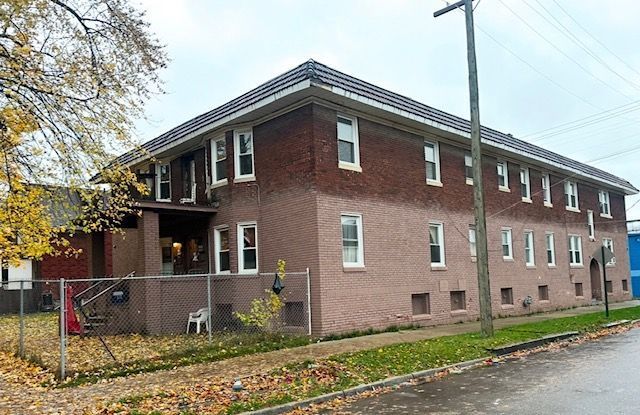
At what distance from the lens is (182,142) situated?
731 inches

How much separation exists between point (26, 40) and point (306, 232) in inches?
318

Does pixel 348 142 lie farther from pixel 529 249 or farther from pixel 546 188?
pixel 546 188

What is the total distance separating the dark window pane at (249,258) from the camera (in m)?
16.9

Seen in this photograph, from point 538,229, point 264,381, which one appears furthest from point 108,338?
point 538,229

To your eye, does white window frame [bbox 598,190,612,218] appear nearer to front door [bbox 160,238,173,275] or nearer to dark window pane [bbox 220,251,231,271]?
dark window pane [bbox 220,251,231,271]

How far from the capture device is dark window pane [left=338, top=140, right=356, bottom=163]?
53.2 ft

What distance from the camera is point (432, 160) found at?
19.8m

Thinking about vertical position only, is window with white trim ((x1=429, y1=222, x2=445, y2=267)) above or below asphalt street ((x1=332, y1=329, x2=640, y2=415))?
Answer: above

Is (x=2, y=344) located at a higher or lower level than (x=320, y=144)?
lower

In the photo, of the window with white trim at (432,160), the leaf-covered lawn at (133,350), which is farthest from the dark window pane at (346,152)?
the leaf-covered lawn at (133,350)

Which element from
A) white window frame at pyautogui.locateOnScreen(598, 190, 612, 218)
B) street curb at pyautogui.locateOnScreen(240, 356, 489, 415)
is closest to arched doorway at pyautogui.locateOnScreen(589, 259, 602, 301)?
white window frame at pyautogui.locateOnScreen(598, 190, 612, 218)

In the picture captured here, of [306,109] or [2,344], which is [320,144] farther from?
[2,344]

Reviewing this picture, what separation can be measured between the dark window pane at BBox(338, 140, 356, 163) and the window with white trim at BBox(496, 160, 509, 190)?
9144 millimetres

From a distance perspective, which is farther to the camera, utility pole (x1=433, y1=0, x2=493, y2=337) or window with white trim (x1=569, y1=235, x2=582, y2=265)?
window with white trim (x1=569, y1=235, x2=582, y2=265)
